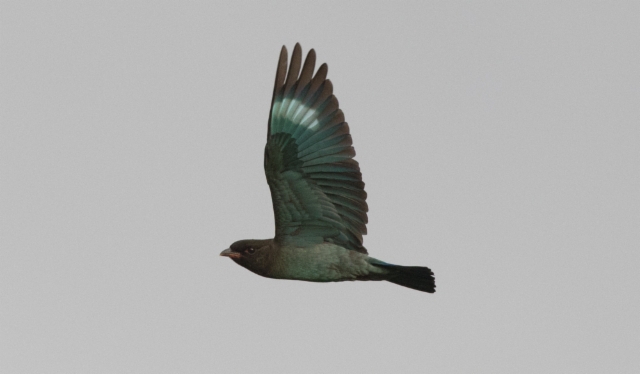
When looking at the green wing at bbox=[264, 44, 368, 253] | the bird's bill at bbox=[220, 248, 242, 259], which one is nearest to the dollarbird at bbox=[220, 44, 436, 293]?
the green wing at bbox=[264, 44, 368, 253]

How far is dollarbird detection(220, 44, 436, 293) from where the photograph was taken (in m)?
10.9

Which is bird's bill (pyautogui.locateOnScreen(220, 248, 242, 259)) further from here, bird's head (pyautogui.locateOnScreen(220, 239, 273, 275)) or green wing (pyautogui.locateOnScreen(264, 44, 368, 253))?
green wing (pyautogui.locateOnScreen(264, 44, 368, 253))

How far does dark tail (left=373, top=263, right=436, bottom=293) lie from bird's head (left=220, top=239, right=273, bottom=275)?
112 centimetres

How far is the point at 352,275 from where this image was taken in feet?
35.9

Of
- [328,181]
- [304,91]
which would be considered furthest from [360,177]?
[304,91]

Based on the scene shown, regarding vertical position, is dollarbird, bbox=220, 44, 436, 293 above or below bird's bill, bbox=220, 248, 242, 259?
above

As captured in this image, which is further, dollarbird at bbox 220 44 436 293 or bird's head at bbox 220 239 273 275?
bird's head at bbox 220 239 273 275

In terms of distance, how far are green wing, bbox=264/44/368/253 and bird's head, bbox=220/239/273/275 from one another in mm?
179

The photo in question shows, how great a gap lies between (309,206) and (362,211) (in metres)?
0.55

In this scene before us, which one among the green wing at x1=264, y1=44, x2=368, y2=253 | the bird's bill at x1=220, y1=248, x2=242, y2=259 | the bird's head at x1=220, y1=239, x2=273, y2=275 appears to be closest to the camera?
the green wing at x1=264, y1=44, x2=368, y2=253

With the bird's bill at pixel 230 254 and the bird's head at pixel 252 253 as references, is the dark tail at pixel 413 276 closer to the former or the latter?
the bird's head at pixel 252 253

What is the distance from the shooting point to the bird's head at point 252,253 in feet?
36.3

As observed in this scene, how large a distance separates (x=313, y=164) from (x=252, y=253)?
1.13 m

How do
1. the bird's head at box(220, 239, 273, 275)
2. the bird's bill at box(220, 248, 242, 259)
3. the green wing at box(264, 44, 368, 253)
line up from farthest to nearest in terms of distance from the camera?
the bird's bill at box(220, 248, 242, 259) < the bird's head at box(220, 239, 273, 275) < the green wing at box(264, 44, 368, 253)
